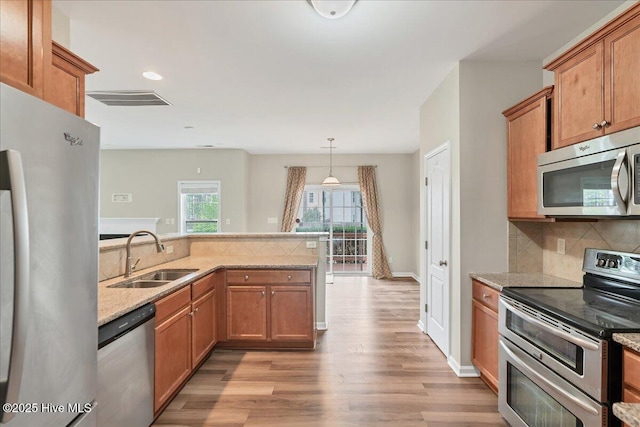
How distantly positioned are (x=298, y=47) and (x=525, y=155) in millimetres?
1982

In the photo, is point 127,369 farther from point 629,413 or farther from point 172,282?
point 629,413

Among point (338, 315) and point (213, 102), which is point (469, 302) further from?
point (213, 102)

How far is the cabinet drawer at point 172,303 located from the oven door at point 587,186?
2.69 m

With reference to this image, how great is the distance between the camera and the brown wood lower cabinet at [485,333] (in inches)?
95.7

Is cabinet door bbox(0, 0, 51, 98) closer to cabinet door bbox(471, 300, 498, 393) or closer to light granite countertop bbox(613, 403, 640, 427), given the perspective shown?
light granite countertop bbox(613, 403, 640, 427)

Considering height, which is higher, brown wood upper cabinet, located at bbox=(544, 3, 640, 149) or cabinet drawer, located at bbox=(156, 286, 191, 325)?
brown wood upper cabinet, located at bbox=(544, 3, 640, 149)

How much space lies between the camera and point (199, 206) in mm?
7059

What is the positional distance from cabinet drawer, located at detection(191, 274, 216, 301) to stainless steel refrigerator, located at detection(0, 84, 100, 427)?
1383 mm

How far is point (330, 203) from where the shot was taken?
7.45 metres

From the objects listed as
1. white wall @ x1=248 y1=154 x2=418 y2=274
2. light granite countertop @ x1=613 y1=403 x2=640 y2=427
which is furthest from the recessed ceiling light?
white wall @ x1=248 y1=154 x2=418 y2=274

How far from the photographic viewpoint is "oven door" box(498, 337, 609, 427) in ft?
4.93

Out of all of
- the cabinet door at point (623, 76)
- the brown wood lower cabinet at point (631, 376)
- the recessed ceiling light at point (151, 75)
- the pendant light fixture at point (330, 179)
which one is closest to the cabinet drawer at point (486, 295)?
the brown wood lower cabinet at point (631, 376)

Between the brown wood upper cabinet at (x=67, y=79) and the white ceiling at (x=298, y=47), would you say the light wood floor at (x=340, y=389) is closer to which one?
the brown wood upper cabinet at (x=67, y=79)

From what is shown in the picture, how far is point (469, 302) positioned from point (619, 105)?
5.82 ft
